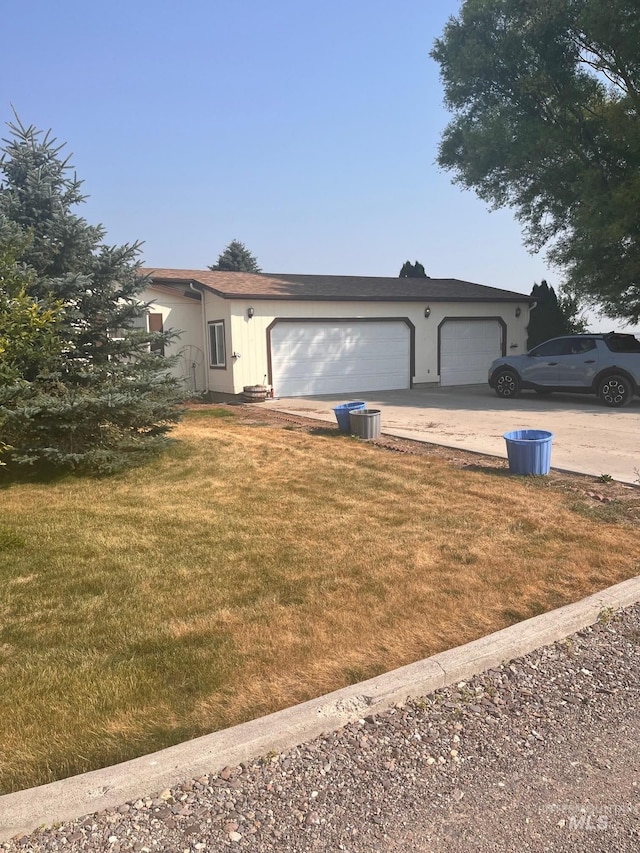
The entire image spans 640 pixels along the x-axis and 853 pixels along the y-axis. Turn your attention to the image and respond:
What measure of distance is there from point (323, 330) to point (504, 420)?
6824 millimetres

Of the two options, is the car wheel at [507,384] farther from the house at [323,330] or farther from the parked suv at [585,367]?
the house at [323,330]

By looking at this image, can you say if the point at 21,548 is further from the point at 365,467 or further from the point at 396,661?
the point at 365,467

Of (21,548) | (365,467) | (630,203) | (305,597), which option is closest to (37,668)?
(305,597)

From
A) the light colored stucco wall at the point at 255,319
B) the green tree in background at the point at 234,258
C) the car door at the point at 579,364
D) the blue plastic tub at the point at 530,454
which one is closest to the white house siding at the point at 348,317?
the light colored stucco wall at the point at 255,319

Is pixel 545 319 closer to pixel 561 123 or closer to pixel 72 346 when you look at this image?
pixel 561 123

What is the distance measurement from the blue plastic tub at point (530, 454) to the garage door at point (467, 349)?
12256 millimetres

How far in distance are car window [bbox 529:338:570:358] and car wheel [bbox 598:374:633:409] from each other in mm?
1184

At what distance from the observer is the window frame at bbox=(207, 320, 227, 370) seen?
52.6ft

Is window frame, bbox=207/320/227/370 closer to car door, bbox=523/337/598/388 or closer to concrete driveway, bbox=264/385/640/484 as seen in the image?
concrete driveway, bbox=264/385/640/484

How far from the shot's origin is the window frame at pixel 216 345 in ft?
52.6

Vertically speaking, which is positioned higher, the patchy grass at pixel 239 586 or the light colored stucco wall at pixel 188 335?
the light colored stucco wall at pixel 188 335

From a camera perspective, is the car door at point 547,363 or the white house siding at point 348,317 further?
the white house siding at point 348,317

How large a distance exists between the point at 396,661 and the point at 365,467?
4.54 meters

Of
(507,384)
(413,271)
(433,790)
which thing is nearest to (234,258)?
(413,271)
